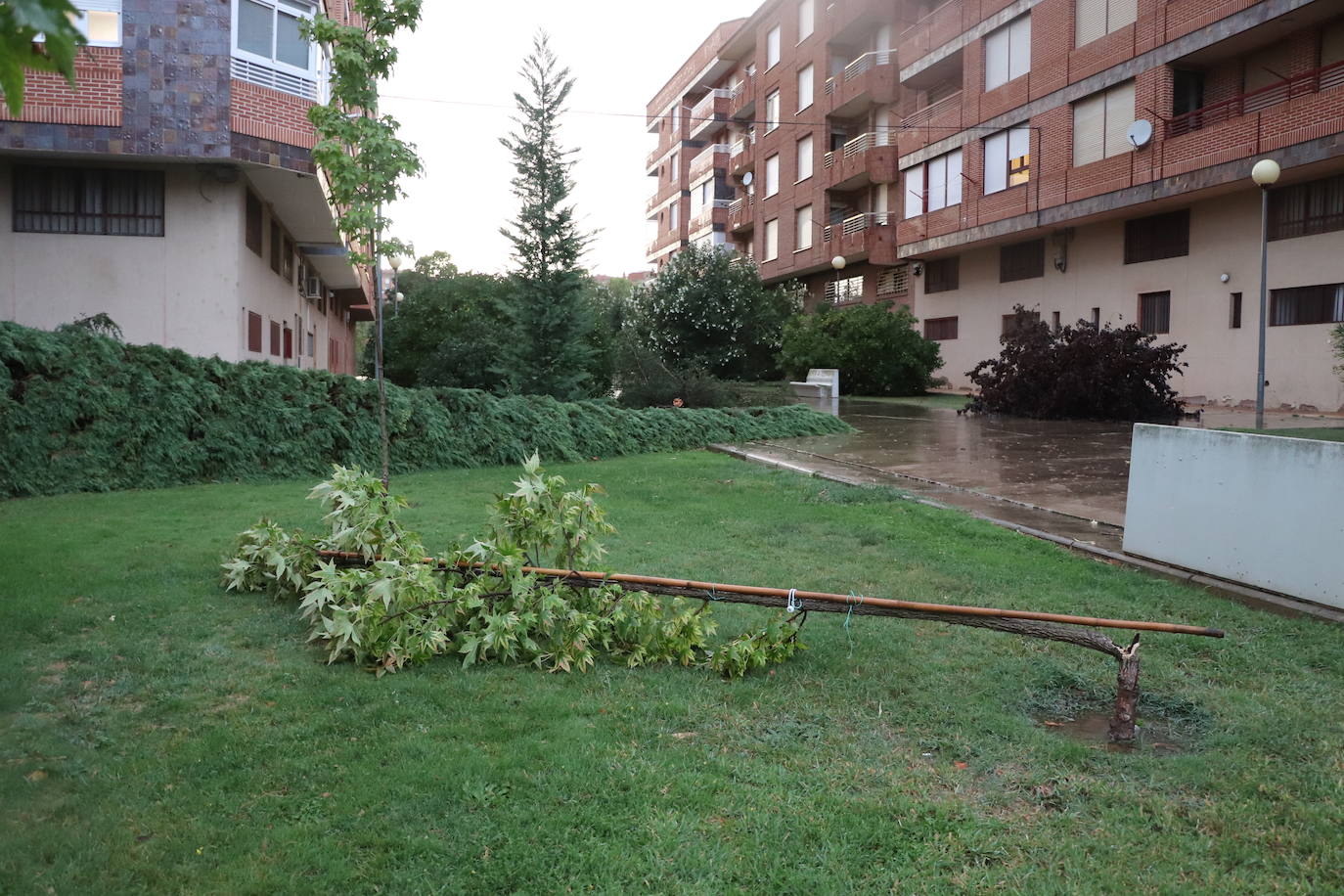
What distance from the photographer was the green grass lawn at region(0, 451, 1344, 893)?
304 centimetres

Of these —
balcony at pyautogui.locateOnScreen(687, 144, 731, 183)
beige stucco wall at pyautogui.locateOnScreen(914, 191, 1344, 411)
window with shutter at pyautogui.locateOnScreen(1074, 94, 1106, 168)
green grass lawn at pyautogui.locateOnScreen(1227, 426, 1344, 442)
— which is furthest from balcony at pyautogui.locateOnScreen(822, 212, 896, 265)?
green grass lawn at pyautogui.locateOnScreen(1227, 426, 1344, 442)

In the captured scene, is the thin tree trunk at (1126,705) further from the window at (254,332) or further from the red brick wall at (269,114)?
the window at (254,332)

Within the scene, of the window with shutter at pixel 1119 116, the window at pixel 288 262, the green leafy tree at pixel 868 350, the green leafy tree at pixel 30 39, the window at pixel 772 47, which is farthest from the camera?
the window at pixel 772 47

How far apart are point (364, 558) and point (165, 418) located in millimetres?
7454

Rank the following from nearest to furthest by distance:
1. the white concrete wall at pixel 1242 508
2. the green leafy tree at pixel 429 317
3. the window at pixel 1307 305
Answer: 1. the white concrete wall at pixel 1242 508
2. the window at pixel 1307 305
3. the green leafy tree at pixel 429 317

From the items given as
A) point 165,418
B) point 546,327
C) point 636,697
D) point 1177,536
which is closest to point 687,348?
point 546,327

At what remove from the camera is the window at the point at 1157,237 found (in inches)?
909

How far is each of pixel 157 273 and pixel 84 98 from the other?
9.59 ft

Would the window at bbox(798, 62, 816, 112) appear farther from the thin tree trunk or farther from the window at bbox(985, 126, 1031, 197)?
the thin tree trunk

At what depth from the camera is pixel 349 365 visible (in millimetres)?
47938

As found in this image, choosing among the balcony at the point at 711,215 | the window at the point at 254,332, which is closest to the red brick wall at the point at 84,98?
the window at the point at 254,332

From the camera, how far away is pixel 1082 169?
2397cm

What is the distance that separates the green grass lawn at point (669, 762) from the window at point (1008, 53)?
23825 millimetres

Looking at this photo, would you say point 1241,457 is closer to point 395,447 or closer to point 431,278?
point 395,447
